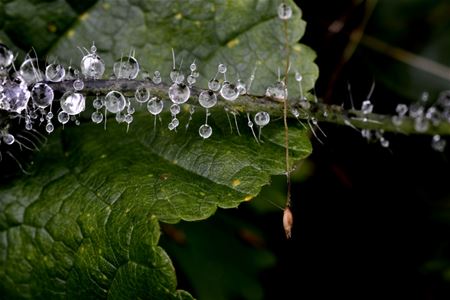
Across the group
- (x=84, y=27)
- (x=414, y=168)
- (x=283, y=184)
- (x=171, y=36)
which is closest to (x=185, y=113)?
(x=171, y=36)

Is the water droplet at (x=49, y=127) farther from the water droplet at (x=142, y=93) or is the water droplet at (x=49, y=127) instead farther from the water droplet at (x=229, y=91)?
the water droplet at (x=229, y=91)

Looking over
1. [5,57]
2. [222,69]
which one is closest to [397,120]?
[222,69]

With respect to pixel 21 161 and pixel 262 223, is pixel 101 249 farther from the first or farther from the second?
pixel 262 223

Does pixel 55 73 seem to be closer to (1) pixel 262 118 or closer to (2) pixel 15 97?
(2) pixel 15 97

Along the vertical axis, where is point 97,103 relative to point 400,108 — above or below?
below

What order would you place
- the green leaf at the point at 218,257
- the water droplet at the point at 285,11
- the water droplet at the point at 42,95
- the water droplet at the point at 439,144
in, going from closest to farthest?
the water droplet at the point at 42,95 < the water droplet at the point at 285,11 < the water droplet at the point at 439,144 < the green leaf at the point at 218,257

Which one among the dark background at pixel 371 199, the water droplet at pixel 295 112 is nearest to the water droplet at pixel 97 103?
the water droplet at pixel 295 112

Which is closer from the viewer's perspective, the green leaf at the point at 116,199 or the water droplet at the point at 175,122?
the green leaf at the point at 116,199

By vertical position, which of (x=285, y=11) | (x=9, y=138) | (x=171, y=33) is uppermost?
(x=285, y=11)

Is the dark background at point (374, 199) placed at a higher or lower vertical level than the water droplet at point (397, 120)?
higher
